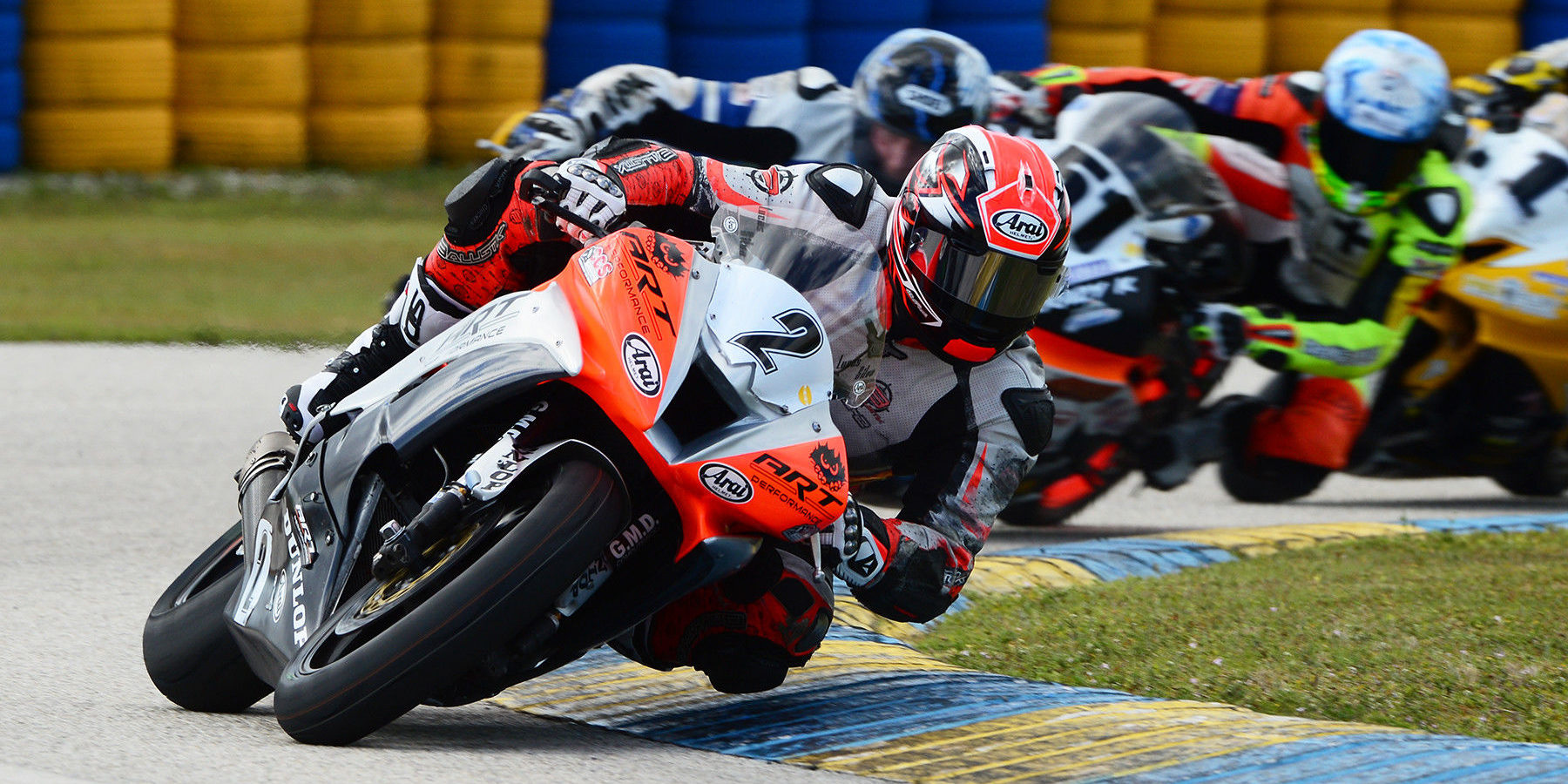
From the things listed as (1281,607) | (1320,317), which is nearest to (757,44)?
(1320,317)

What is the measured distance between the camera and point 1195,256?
21.7ft

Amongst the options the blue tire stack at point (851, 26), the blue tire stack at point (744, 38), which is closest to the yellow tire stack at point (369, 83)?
the blue tire stack at point (744, 38)

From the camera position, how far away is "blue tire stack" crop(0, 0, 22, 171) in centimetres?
1245

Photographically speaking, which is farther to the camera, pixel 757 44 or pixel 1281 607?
pixel 757 44

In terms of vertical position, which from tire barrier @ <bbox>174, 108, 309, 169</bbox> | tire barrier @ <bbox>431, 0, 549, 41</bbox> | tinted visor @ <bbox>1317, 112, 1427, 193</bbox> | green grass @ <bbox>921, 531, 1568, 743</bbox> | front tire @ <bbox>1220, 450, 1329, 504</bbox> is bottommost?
tire barrier @ <bbox>174, 108, 309, 169</bbox>

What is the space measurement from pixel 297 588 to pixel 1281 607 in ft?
8.72

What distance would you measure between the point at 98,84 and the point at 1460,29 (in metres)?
10.5

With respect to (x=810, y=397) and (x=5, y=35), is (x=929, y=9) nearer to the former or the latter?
(x=5, y=35)

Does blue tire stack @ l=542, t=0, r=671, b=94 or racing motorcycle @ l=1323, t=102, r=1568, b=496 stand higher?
racing motorcycle @ l=1323, t=102, r=1568, b=496

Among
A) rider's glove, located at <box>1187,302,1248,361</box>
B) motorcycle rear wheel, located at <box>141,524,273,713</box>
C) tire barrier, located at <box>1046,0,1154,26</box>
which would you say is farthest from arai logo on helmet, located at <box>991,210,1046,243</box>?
tire barrier, located at <box>1046,0,1154,26</box>

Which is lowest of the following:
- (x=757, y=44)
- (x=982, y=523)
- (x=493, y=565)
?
(x=757, y=44)

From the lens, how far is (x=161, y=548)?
5.69 m

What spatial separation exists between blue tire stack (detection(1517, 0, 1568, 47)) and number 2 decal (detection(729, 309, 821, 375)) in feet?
45.7

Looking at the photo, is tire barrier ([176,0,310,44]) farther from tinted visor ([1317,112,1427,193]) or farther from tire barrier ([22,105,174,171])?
tinted visor ([1317,112,1427,193])
